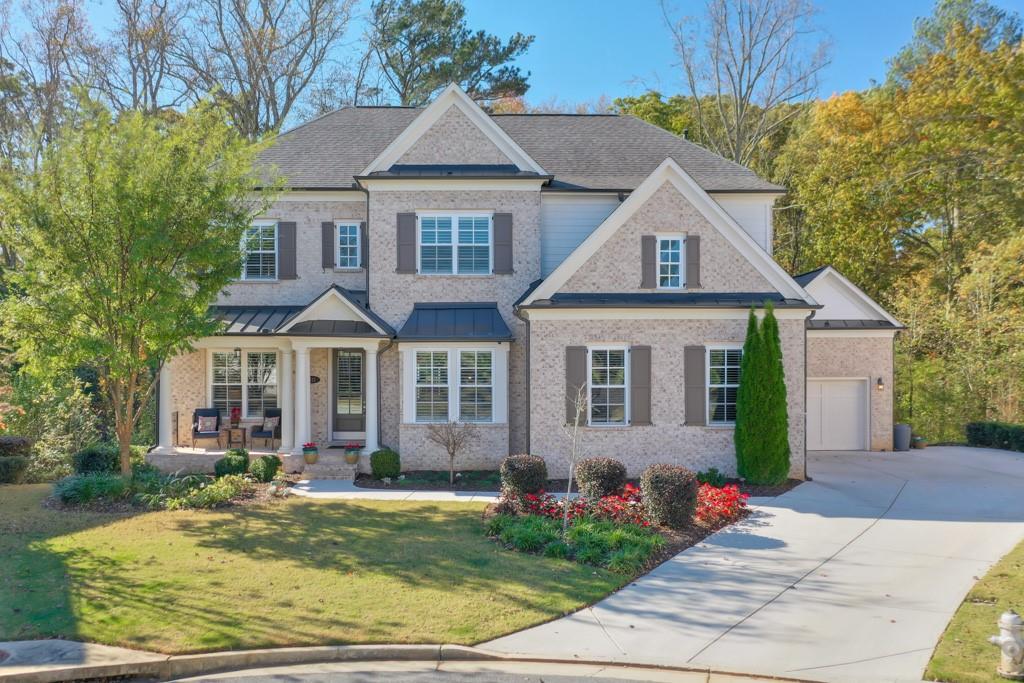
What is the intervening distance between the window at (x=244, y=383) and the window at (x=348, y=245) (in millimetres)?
2988

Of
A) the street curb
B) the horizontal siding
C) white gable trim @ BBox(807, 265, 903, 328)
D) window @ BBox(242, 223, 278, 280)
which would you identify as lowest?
the street curb

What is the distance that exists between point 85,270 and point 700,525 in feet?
38.0

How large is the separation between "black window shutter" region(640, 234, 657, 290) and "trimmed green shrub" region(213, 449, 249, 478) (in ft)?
31.6

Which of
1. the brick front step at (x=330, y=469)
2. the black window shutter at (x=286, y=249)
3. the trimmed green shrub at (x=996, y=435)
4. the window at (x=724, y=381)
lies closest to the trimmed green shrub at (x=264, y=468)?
the brick front step at (x=330, y=469)

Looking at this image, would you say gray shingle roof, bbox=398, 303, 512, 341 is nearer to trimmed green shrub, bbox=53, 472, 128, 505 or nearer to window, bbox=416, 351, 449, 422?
window, bbox=416, 351, 449, 422

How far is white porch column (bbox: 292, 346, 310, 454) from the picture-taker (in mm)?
16047

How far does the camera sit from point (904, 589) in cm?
864

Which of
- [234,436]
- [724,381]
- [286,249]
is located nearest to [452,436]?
[234,436]

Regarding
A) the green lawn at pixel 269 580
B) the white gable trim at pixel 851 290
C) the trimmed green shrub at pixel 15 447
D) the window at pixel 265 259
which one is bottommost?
the green lawn at pixel 269 580

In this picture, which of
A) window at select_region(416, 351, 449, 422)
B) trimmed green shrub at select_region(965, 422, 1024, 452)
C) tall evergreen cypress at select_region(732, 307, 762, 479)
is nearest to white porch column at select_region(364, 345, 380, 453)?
window at select_region(416, 351, 449, 422)

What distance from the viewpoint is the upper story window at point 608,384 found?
15.3 metres

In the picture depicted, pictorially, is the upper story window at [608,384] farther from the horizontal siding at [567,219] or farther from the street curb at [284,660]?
the street curb at [284,660]

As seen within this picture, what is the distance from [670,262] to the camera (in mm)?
15648

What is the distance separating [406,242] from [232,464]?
21.4 feet
